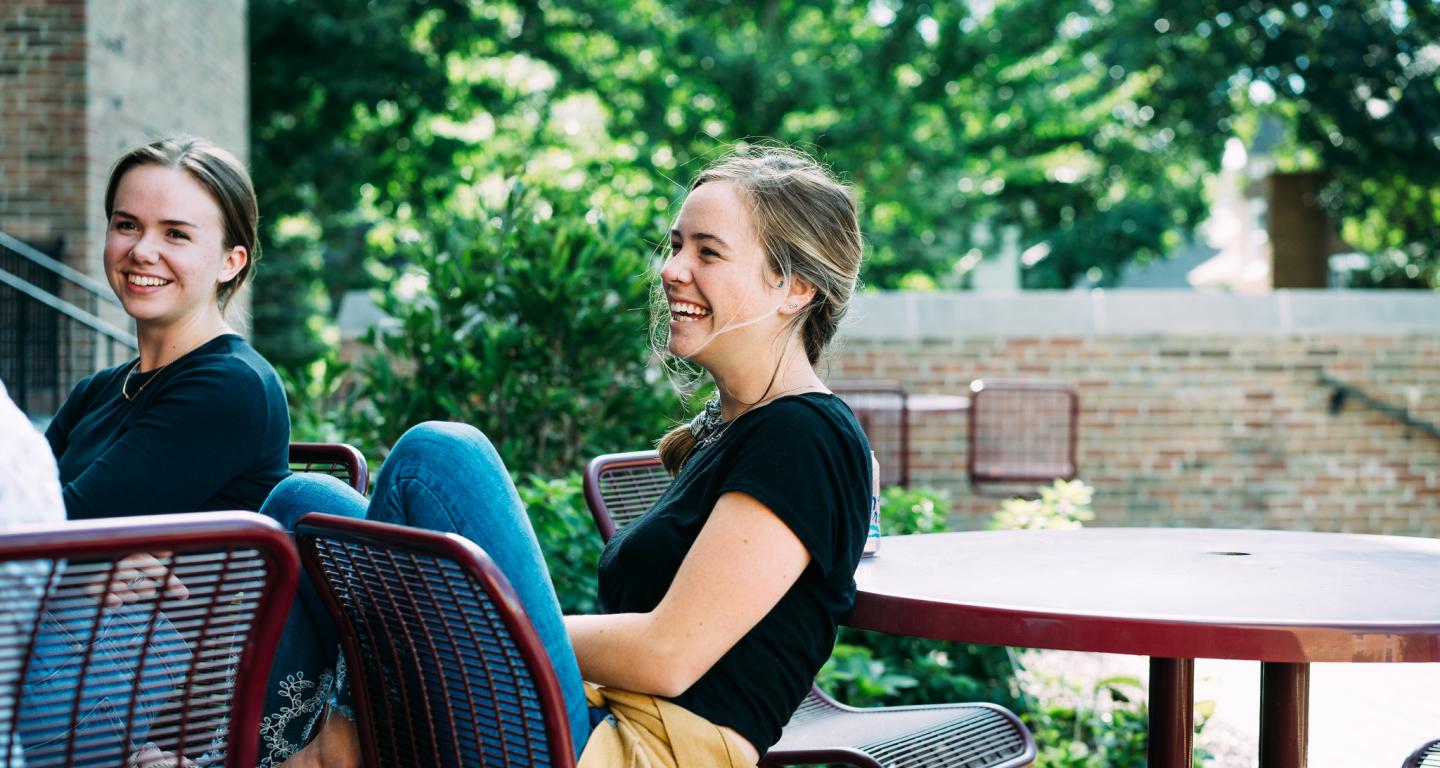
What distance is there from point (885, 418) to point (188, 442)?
6.25 meters

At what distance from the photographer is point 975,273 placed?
24109mm

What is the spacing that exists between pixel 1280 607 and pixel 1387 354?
8.04 m

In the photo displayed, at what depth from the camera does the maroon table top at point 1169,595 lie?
152 cm

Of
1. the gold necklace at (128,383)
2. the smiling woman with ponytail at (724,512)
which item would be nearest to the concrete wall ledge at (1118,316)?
the gold necklace at (128,383)

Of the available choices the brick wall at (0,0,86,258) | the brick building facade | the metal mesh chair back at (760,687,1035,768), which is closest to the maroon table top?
the metal mesh chair back at (760,687,1035,768)

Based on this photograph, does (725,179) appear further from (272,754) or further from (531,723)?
(272,754)

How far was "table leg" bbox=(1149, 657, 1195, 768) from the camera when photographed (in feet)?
6.90

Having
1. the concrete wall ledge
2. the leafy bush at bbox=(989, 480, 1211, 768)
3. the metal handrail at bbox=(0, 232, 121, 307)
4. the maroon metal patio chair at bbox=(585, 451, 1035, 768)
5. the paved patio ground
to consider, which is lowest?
the paved patio ground

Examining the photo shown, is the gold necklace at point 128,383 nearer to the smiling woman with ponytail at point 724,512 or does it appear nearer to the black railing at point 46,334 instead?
the smiling woman with ponytail at point 724,512

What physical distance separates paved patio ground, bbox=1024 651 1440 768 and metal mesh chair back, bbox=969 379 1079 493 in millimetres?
3110

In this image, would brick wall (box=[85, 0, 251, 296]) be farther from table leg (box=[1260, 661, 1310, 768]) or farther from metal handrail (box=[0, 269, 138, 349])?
table leg (box=[1260, 661, 1310, 768])

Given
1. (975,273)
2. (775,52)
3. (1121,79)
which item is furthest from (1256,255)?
(775,52)

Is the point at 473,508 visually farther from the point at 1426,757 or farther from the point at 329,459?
the point at 1426,757

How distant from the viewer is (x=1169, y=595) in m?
1.75
